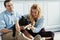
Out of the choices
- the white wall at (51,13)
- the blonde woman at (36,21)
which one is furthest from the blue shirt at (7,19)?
the white wall at (51,13)

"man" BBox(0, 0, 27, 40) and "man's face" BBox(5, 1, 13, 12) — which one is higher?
"man's face" BBox(5, 1, 13, 12)

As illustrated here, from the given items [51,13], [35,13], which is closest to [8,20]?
[35,13]

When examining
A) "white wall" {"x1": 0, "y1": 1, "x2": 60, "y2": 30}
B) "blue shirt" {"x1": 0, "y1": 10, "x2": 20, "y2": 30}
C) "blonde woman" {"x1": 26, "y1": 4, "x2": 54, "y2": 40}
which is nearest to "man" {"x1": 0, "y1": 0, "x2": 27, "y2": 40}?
"blue shirt" {"x1": 0, "y1": 10, "x2": 20, "y2": 30}

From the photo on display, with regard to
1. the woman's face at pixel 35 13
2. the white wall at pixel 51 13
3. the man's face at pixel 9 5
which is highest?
the man's face at pixel 9 5

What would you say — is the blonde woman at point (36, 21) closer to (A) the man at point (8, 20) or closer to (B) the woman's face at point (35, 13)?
(B) the woman's face at point (35, 13)

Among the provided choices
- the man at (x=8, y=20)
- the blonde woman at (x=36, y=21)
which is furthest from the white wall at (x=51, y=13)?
the man at (x=8, y=20)

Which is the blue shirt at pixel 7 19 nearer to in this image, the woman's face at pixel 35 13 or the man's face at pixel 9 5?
the man's face at pixel 9 5

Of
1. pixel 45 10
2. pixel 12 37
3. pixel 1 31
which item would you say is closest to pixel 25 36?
pixel 12 37

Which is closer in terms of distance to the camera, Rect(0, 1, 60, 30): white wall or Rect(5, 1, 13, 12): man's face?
Rect(5, 1, 13, 12): man's face

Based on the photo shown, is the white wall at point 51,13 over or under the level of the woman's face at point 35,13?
under

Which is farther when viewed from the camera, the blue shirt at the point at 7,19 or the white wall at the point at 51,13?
the white wall at the point at 51,13

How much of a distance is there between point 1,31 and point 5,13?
0.75 feet

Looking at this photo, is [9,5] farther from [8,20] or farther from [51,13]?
[51,13]

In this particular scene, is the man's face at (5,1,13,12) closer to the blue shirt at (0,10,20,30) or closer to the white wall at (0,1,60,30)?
the blue shirt at (0,10,20,30)
